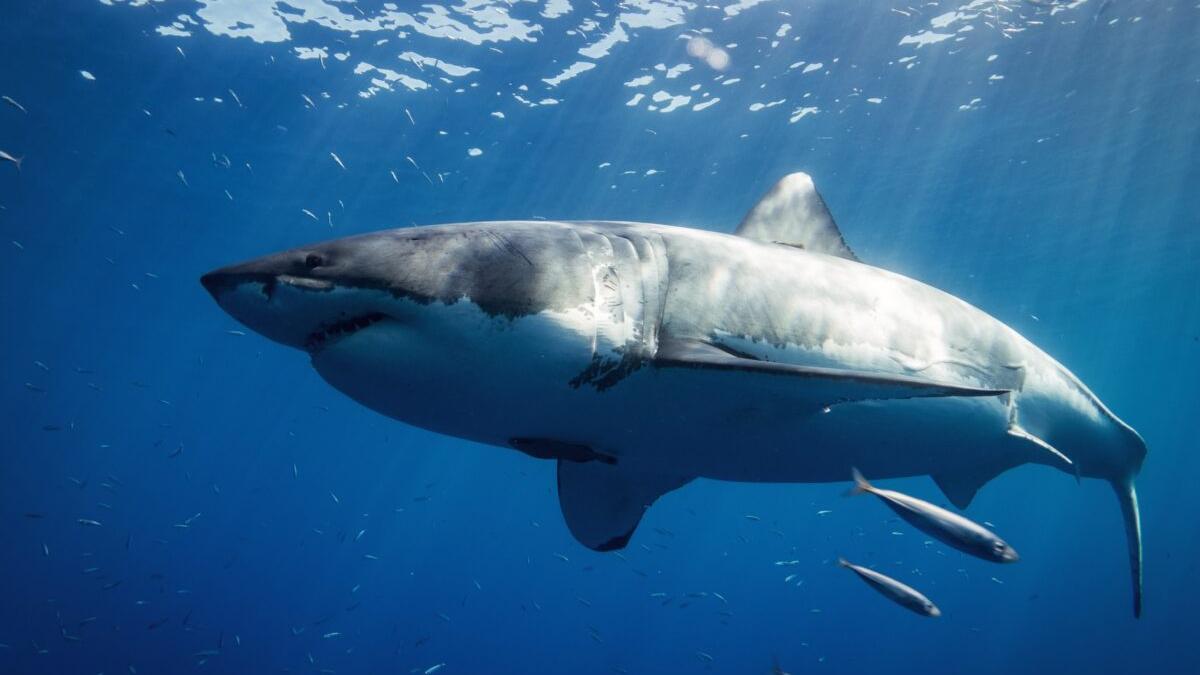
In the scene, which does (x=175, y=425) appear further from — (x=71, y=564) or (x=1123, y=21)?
(x=1123, y=21)

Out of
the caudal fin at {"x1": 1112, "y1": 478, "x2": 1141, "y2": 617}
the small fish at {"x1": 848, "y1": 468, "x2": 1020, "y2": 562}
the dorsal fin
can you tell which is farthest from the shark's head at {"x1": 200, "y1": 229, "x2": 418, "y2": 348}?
the caudal fin at {"x1": 1112, "y1": 478, "x2": 1141, "y2": 617}

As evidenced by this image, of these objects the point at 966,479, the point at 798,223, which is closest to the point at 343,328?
the point at 798,223

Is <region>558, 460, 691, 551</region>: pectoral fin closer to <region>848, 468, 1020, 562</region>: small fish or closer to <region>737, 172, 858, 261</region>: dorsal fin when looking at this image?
<region>848, 468, 1020, 562</region>: small fish

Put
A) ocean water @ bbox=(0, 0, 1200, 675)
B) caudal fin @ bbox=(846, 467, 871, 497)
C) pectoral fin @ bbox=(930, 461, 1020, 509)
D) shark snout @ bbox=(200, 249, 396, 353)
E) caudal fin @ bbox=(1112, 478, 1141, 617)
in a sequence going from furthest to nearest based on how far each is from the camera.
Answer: ocean water @ bbox=(0, 0, 1200, 675)
caudal fin @ bbox=(1112, 478, 1141, 617)
pectoral fin @ bbox=(930, 461, 1020, 509)
caudal fin @ bbox=(846, 467, 871, 497)
shark snout @ bbox=(200, 249, 396, 353)

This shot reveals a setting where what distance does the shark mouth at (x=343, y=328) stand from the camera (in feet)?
7.83

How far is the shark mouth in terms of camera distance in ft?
7.83

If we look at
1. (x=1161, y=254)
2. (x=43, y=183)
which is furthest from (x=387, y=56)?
(x=1161, y=254)

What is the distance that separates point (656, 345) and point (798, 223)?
205 cm

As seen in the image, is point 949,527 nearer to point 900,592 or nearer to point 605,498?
point 900,592

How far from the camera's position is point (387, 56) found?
17.3m

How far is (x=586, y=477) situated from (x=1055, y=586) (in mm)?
93439

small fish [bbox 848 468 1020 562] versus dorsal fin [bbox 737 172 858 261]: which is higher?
dorsal fin [bbox 737 172 858 261]

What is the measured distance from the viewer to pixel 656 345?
108 inches

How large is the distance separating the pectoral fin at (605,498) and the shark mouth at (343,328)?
7.06 ft
